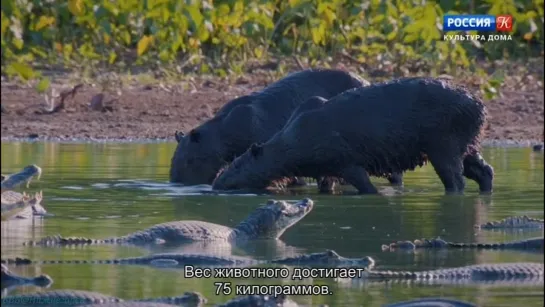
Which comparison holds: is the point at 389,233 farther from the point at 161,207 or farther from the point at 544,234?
the point at 161,207

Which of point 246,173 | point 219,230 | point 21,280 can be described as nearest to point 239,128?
point 246,173

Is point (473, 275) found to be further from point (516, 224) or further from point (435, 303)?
point (516, 224)

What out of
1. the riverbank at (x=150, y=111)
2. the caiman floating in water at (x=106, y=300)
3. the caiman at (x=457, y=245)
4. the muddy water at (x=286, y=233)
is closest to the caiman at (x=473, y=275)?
the muddy water at (x=286, y=233)

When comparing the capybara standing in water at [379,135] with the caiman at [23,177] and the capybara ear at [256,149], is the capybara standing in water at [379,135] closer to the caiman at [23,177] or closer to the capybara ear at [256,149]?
the capybara ear at [256,149]

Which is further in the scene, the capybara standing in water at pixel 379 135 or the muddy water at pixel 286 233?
the capybara standing in water at pixel 379 135

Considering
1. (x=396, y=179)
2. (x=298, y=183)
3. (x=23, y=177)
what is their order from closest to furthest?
(x=23, y=177), (x=396, y=179), (x=298, y=183)

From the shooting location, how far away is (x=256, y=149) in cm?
1165

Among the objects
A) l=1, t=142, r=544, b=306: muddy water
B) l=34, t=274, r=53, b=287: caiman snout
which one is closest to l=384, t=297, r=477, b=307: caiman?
l=1, t=142, r=544, b=306: muddy water

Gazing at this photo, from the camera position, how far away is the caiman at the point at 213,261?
7922mm

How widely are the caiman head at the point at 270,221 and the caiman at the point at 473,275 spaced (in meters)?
1.78

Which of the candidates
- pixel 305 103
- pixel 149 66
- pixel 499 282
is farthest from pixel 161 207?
pixel 149 66

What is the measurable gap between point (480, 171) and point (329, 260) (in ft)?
14.3

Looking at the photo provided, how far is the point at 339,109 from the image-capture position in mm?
11609

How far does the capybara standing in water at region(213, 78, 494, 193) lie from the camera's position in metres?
11.5
